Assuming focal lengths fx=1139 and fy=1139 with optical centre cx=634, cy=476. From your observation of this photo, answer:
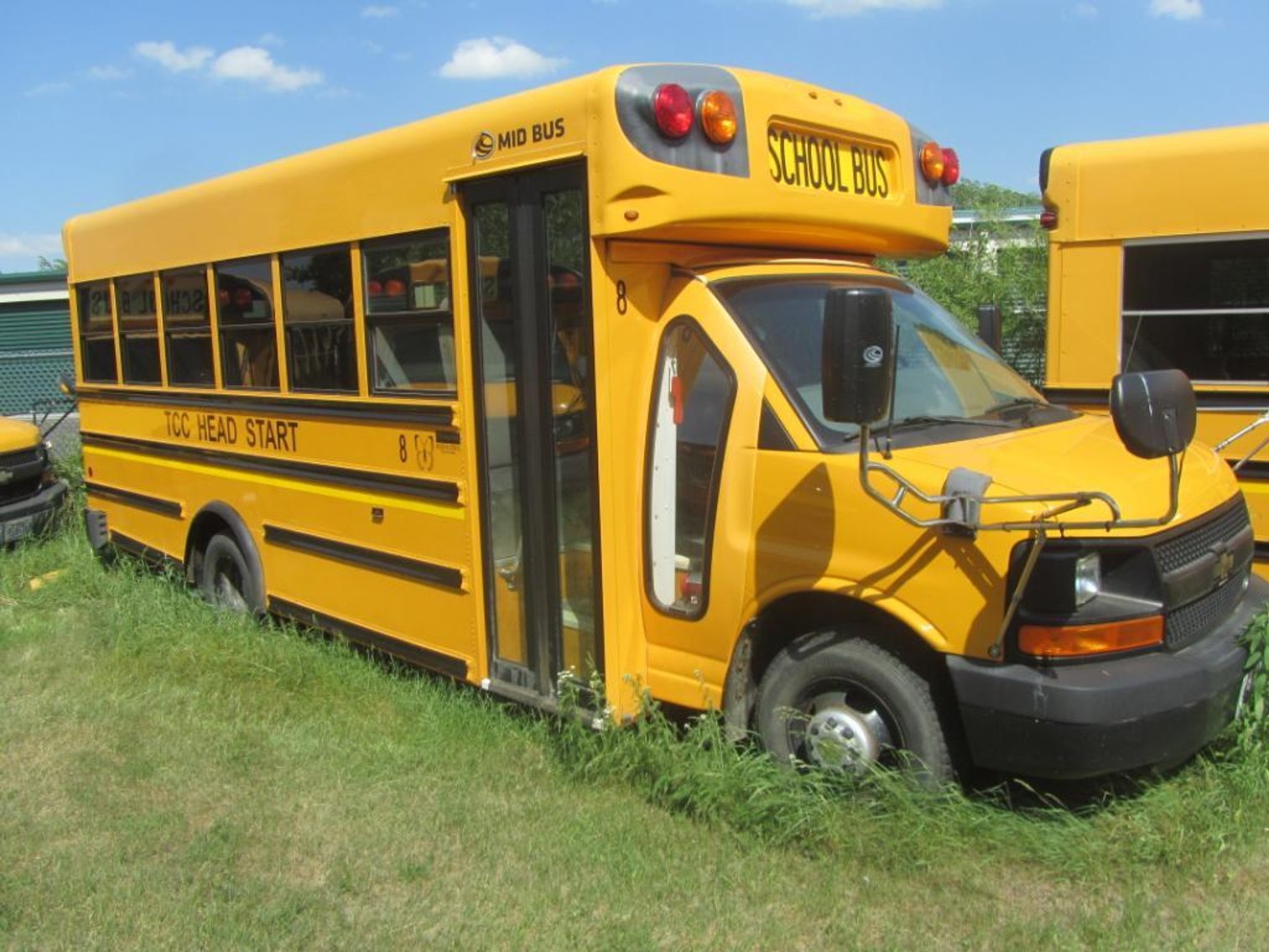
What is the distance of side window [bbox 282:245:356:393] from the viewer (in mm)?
5379

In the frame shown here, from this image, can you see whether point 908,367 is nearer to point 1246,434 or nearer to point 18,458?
point 1246,434

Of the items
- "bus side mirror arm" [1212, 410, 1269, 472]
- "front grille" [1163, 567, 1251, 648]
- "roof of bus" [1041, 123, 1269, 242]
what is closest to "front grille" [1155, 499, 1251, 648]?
"front grille" [1163, 567, 1251, 648]

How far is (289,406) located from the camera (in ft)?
19.2

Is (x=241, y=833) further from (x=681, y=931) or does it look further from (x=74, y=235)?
(x=74, y=235)

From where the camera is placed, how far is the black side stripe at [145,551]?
7219 mm

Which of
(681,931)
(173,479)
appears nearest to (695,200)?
(681,931)

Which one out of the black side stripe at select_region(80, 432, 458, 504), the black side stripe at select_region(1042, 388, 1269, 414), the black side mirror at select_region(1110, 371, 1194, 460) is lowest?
the black side stripe at select_region(80, 432, 458, 504)

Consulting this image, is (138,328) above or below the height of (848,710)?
above

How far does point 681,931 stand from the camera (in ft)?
11.0

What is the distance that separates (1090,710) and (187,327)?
5.42 metres

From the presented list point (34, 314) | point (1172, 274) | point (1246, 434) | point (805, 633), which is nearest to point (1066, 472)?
point (805, 633)

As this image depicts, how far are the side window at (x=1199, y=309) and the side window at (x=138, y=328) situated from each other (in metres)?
5.64

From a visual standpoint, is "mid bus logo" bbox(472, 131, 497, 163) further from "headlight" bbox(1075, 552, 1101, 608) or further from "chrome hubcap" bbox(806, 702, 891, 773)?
"headlight" bbox(1075, 552, 1101, 608)

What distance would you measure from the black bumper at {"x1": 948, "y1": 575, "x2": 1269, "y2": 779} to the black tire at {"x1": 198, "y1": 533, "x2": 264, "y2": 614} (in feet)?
14.3
